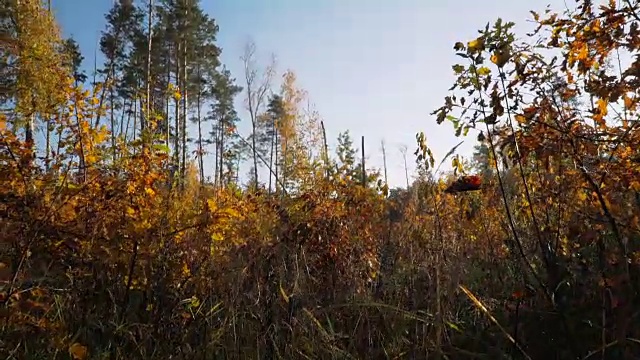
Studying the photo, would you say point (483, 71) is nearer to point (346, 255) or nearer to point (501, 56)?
point (501, 56)

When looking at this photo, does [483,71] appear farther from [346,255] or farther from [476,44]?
[346,255]

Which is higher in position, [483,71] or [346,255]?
[483,71]

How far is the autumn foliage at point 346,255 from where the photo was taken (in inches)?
73.4

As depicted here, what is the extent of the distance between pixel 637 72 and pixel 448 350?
134 cm

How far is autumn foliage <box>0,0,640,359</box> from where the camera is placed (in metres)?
1.86

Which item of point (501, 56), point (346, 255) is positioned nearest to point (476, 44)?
point (501, 56)

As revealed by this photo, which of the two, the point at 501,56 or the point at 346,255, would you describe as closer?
the point at 501,56

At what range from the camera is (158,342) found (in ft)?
7.72

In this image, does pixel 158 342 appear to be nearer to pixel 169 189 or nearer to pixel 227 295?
pixel 227 295

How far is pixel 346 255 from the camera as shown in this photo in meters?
3.70

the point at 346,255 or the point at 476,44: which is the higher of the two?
the point at 476,44

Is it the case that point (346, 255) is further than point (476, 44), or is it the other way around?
point (346, 255)

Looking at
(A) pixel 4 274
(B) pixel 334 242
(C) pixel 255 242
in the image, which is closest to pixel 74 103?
(C) pixel 255 242

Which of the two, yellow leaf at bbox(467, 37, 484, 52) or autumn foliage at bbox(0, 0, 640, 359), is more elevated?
yellow leaf at bbox(467, 37, 484, 52)
